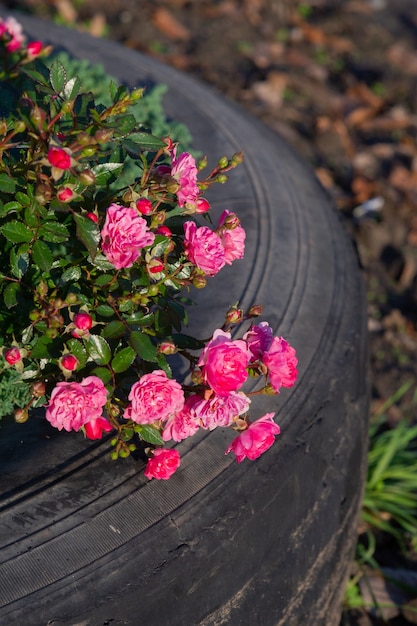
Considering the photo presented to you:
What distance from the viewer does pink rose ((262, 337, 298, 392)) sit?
1.36m

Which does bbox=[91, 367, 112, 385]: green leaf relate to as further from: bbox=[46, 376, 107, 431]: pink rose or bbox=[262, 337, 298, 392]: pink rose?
bbox=[262, 337, 298, 392]: pink rose

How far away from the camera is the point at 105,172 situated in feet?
4.73

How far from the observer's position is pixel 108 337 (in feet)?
4.50

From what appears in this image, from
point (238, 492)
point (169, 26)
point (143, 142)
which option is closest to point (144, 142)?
point (143, 142)

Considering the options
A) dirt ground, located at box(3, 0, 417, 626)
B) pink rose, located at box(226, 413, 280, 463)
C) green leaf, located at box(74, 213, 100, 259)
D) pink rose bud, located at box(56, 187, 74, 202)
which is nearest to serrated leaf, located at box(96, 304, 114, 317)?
green leaf, located at box(74, 213, 100, 259)

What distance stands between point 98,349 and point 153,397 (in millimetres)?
136

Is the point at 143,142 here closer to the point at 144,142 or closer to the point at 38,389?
the point at 144,142

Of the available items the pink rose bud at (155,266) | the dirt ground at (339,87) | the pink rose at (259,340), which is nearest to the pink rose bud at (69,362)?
the pink rose bud at (155,266)

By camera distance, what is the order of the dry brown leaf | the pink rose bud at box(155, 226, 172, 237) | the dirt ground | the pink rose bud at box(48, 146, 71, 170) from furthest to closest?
the dry brown leaf < the dirt ground < the pink rose bud at box(155, 226, 172, 237) < the pink rose bud at box(48, 146, 71, 170)

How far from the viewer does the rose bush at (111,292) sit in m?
1.29

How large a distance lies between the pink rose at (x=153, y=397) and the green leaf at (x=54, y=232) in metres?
0.30

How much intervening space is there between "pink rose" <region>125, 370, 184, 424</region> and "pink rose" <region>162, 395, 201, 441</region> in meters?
0.07

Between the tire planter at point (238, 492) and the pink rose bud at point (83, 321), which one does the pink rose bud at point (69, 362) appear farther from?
the tire planter at point (238, 492)

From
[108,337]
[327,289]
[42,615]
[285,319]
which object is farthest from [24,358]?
[327,289]
